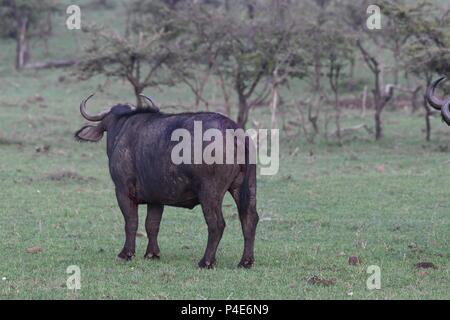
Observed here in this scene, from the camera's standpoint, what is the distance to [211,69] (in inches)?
976

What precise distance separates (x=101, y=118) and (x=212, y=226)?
2.41 m

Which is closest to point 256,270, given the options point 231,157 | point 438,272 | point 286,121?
point 231,157

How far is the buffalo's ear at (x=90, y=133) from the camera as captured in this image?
11.0 meters

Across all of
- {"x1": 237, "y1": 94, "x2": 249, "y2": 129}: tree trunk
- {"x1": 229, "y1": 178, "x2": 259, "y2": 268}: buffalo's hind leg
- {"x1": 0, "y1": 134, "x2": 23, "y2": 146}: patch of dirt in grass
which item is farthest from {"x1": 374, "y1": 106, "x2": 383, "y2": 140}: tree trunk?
{"x1": 229, "y1": 178, "x2": 259, "y2": 268}: buffalo's hind leg

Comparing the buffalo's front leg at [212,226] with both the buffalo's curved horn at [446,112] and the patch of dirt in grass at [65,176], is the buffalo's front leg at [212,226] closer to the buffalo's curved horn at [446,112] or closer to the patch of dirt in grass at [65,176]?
the buffalo's curved horn at [446,112]

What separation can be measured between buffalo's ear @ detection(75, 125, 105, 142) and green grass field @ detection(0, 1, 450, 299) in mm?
1297

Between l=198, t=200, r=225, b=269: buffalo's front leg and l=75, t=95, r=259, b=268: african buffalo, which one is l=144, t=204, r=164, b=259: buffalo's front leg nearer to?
l=75, t=95, r=259, b=268: african buffalo

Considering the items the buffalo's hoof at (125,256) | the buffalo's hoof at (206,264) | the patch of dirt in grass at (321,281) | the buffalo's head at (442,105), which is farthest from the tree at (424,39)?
the patch of dirt in grass at (321,281)

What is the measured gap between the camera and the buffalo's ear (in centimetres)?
1105

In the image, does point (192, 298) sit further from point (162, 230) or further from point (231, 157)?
point (162, 230)

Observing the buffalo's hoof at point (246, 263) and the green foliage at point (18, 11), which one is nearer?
the buffalo's hoof at point (246, 263)

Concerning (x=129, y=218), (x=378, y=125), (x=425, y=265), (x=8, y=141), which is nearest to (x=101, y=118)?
(x=129, y=218)

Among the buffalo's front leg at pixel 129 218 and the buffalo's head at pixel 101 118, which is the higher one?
the buffalo's head at pixel 101 118
